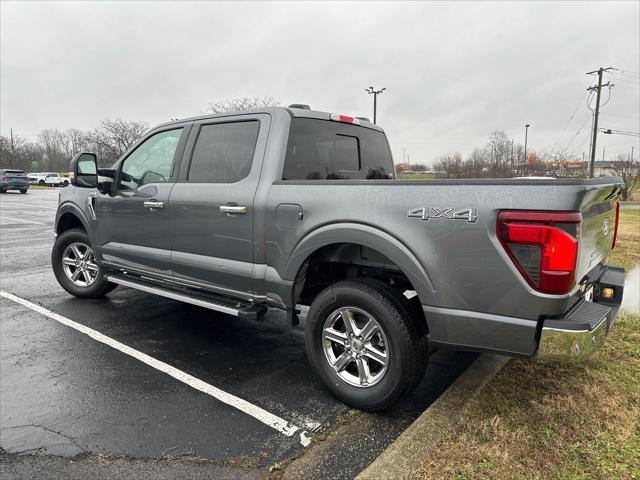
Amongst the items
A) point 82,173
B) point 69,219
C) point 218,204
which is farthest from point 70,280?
point 218,204

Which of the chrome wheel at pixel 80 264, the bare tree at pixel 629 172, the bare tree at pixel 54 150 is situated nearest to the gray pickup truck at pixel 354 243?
the chrome wheel at pixel 80 264

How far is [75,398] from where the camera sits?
3.29 meters

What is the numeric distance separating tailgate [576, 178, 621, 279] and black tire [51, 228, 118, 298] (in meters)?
4.82

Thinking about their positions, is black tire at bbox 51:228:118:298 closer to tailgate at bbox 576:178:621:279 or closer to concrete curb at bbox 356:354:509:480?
concrete curb at bbox 356:354:509:480

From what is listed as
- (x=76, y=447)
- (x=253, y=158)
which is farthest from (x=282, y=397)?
(x=253, y=158)

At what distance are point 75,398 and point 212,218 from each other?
1621 millimetres

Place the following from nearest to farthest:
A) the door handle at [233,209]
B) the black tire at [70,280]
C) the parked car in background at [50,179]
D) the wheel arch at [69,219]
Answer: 1. the door handle at [233,209]
2. the wheel arch at [69,219]
3. the black tire at [70,280]
4. the parked car in background at [50,179]

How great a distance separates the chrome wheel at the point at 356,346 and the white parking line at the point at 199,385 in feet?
1.68

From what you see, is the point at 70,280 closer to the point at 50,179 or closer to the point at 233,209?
the point at 233,209

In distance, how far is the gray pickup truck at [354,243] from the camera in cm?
242

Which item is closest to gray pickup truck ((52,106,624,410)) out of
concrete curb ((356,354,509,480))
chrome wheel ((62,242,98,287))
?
concrete curb ((356,354,509,480))

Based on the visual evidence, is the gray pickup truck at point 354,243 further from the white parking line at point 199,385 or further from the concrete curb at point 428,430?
the white parking line at point 199,385

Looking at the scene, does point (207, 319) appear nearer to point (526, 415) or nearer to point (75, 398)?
point (75, 398)

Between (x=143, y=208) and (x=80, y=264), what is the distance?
5.98 ft
